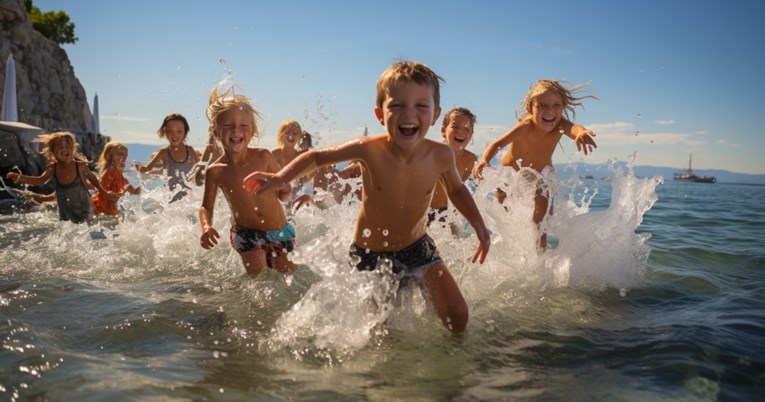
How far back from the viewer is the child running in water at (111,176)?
28.5 ft

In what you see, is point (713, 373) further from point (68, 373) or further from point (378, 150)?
point (68, 373)

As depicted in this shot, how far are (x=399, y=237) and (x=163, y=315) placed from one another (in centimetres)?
161

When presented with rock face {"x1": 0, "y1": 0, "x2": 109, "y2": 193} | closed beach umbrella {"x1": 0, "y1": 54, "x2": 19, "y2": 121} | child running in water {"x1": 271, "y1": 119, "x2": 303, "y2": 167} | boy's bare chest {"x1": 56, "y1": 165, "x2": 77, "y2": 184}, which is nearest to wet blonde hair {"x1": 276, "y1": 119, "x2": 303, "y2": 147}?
child running in water {"x1": 271, "y1": 119, "x2": 303, "y2": 167}

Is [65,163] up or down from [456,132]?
down

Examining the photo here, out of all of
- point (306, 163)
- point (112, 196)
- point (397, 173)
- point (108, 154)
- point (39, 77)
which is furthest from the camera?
point (39, 77)

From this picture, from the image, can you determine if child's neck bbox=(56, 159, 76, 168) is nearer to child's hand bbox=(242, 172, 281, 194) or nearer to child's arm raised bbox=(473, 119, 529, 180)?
child's arm raised bbox=(473, 119, 529, 180)

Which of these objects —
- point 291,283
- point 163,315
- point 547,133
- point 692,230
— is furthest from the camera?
point 692,230

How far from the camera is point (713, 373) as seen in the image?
2.66 m

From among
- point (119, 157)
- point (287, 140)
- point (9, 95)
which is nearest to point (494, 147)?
point (287, 140)

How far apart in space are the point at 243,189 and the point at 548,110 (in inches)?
120

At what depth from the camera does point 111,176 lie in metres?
8.78

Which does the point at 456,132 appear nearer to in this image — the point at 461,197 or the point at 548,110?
the point at 548,110

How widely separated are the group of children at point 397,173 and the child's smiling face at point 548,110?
0.03 feet

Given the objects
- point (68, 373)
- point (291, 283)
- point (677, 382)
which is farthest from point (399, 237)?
point (68, 373)
